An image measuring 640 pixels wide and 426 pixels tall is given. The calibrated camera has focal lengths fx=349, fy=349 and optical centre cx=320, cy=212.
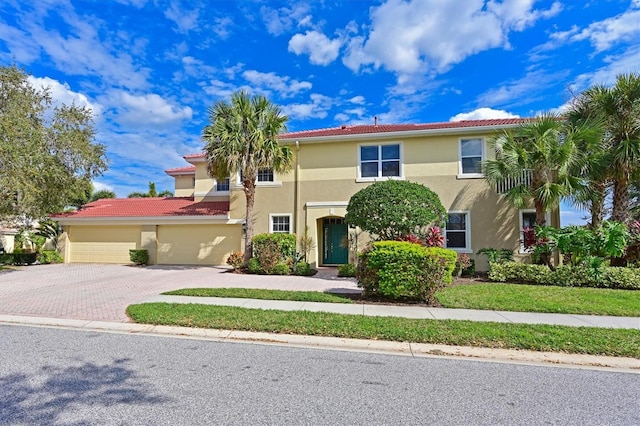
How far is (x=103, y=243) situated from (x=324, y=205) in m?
13.0

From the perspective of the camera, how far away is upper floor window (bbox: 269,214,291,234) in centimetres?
1725

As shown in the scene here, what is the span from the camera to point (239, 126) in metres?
14.9

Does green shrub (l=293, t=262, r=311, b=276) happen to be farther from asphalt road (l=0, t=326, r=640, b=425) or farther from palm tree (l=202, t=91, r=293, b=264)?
asphalt road (l=0, t=326, r=640, b=425)

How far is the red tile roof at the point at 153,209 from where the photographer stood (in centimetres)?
1859

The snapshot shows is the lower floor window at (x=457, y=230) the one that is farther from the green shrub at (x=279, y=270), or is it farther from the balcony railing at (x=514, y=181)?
the green shrub at (x=279, y=270)

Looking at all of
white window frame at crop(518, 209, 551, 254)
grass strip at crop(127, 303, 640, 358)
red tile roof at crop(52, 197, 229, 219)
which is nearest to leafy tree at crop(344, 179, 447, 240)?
white window frame at crop(518, 209, 551, 254)

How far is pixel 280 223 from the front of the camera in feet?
57.1

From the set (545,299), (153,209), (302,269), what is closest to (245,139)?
(302,269)

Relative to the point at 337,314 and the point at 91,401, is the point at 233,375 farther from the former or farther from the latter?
the point at 337,314

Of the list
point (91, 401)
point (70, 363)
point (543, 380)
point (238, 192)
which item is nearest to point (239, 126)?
point (238, 192)

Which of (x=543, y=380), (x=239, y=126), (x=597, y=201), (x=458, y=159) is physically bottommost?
(x=543, y=380)

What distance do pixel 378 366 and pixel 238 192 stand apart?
47.3 feet

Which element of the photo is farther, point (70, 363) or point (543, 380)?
point (70, 363)

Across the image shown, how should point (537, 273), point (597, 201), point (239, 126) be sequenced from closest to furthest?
point (537, 273) → point (597, 201) → point (239, 126)
